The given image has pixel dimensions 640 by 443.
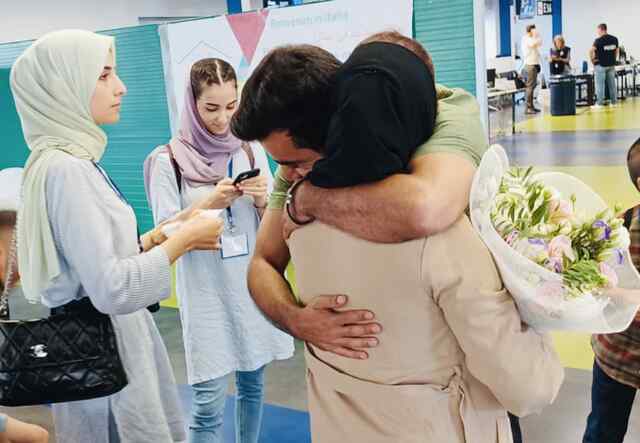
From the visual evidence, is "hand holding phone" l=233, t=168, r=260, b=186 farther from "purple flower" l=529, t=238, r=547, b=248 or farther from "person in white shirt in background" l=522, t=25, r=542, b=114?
"person in white shirt in background" l=522, t=25, r=542, b=114

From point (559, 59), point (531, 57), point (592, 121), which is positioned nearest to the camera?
point (592, 121)

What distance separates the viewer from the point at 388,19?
3289 millimetres

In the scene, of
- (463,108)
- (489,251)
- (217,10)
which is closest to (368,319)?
(489,251)

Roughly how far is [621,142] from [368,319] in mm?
9515

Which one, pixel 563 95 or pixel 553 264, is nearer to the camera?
pixel 553 264

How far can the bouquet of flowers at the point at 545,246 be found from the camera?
1076mm

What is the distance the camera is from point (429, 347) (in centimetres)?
119

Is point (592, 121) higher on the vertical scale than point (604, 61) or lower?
lower

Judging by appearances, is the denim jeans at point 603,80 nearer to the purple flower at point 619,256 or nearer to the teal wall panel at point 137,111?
the teal wall panel at point 137,111

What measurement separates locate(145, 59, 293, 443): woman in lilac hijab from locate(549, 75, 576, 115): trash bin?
12861mm

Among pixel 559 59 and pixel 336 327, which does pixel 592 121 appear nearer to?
pixel 559 59

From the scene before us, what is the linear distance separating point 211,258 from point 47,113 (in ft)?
2.81

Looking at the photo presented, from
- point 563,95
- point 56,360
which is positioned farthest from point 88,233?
point 563,95

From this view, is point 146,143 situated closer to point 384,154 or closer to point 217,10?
point 384,154
